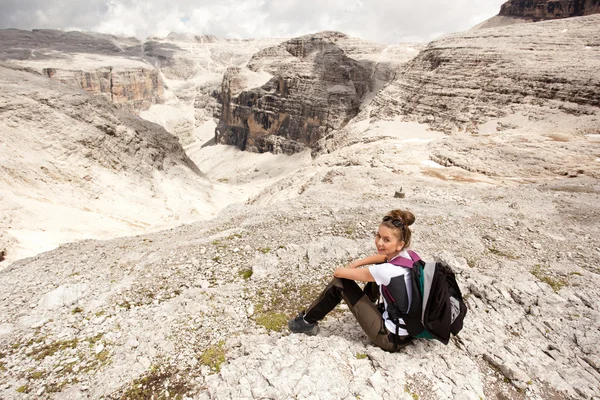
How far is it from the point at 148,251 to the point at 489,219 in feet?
33.5

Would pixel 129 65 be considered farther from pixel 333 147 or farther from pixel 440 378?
pixel 440 378

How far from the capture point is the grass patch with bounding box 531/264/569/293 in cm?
629

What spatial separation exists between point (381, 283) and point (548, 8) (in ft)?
556

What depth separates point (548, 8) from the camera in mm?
123562

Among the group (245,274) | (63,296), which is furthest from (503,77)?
(63,296)

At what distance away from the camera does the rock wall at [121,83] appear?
9594cm

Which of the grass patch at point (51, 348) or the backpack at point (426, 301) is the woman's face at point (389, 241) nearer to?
the backpack at point (426, 301)

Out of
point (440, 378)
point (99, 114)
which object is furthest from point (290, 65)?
point (440, 378)

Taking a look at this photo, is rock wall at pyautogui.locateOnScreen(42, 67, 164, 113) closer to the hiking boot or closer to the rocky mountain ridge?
the rocky mountain ridge

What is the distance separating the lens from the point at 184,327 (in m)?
5.43

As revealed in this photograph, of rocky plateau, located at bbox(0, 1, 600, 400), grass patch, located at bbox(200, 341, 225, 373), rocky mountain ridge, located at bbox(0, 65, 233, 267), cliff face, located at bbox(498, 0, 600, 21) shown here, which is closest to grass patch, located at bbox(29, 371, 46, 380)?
rocky plateau, located at bbox(0, 1, 600, 400)

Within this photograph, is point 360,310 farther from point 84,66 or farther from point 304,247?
point 84,66

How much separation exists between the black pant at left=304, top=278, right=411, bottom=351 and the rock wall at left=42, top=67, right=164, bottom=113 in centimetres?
10708

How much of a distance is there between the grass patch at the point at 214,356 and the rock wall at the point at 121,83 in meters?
106
